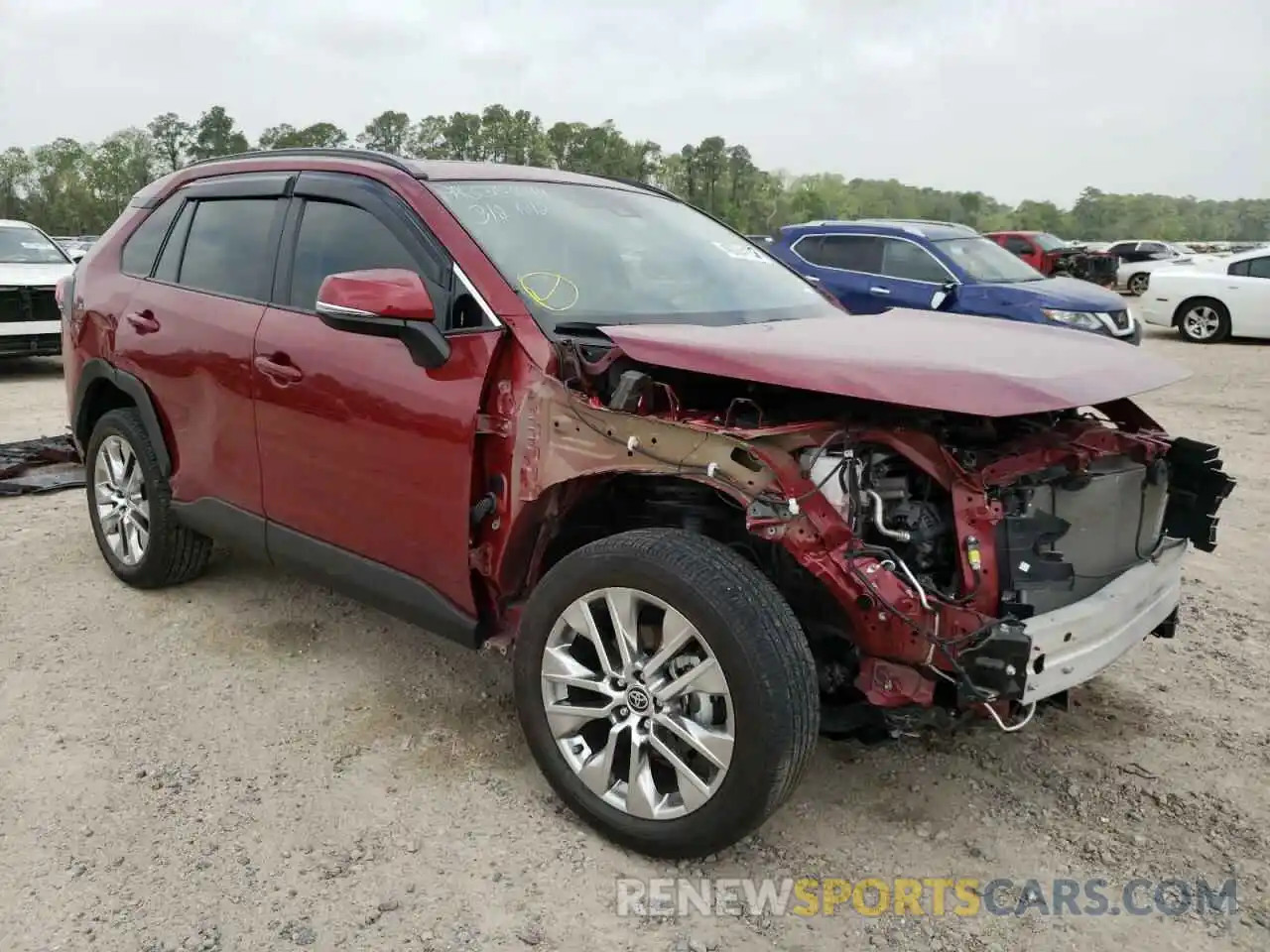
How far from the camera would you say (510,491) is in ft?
9.18

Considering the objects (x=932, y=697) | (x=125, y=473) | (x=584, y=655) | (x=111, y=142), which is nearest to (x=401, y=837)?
(x=584, y=655)

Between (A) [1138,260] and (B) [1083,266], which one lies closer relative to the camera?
(B) [1083,266]

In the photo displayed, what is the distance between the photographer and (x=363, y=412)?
3049 millimetres

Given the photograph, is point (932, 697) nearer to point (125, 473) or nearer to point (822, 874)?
point (822, 874)

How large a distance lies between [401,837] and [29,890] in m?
0.90

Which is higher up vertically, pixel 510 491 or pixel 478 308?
pixel 478 308

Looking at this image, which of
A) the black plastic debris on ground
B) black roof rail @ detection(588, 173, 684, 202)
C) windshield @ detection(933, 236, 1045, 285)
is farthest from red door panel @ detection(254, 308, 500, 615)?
windshield @ detection(933, 236, 1045, 285)

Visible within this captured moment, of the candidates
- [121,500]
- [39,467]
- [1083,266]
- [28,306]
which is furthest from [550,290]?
[1083,266]

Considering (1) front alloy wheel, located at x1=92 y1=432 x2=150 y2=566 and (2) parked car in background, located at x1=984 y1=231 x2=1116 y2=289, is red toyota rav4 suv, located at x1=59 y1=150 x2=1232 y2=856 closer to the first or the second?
(1) front alloy wheel, located at x1=92 y1=432 x2=150 y2=566

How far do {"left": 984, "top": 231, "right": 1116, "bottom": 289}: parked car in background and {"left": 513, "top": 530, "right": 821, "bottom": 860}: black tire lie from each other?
805 inches

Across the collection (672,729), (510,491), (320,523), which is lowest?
(672,729)

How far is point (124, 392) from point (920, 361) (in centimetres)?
345

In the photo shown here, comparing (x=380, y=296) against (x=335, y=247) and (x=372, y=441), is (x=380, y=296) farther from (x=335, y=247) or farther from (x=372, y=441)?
(x=335, y=247)

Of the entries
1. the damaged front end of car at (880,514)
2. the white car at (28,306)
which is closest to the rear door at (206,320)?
the damaged front end of car at (880,514)
